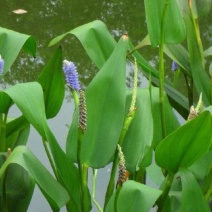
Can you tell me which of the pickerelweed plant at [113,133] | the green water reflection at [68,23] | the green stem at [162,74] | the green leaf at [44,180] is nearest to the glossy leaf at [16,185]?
the pickerelweed plant at [113,133]

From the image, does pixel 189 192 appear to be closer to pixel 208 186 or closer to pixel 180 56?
pixel 208 186

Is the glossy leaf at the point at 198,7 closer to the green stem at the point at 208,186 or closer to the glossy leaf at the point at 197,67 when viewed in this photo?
the glossy leaf at the point at 197,67

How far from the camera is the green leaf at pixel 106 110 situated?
0.89m

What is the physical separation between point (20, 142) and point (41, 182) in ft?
1.06

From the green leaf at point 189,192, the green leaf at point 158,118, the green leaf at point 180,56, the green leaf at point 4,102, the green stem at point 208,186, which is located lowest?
the green stem at point 208,186

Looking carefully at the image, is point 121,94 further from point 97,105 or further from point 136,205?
point 136,205

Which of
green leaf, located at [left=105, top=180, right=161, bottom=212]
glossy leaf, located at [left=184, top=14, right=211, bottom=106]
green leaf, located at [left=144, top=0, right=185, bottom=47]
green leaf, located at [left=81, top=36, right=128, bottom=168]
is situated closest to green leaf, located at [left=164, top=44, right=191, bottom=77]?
glossy leaf, located at [left=184, top=14, right=211, bottom=106]

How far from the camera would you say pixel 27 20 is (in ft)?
8.91

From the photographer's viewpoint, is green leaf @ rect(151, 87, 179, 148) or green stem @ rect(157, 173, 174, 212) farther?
green leaf @ rect(151, 87, 179, 148)

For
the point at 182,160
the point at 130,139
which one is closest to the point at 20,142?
the point at 130,139

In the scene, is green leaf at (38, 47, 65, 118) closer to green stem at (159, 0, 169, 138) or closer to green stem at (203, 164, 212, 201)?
green stem at (159, 0, 169, 138)

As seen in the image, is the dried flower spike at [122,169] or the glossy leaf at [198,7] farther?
the glossy leaf at [198,7]

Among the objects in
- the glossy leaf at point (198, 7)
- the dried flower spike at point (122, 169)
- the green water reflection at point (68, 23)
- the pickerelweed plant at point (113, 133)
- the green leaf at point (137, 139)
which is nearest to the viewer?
the dried flower spike at point (122, 169)

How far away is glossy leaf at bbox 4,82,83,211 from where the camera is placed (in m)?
0.91
